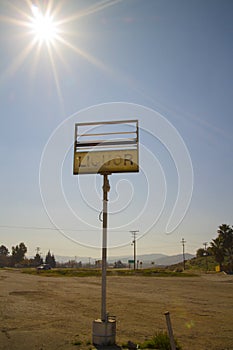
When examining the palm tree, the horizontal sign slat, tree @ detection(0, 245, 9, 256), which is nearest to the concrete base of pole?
the horizontal sign slat

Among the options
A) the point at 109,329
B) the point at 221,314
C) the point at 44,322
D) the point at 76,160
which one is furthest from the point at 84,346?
the point at 221,314

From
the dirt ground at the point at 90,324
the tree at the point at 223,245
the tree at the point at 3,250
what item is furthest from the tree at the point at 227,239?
the tree at the point at 3,250

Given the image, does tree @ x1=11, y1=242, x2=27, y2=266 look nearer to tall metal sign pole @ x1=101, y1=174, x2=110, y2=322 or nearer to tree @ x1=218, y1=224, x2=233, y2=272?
tree @ x1=218, y1=224, x2=233, y2=272

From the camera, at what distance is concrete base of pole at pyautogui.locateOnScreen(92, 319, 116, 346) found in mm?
7729

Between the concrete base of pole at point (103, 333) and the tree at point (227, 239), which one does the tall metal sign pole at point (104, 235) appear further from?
the tree at point (227, 239)

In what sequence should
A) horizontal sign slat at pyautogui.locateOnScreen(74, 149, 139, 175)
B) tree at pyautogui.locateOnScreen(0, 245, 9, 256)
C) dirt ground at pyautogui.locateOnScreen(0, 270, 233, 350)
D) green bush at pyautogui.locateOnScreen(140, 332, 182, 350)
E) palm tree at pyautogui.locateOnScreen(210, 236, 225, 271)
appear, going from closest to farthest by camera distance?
green bush at pyautogui.locateOnScreen(140, 332, 182, 350)
dirt ground at pyautogui.locateOnScreen(0, 270, 233, 350)
horizontal sign slat at pyautogui.locateOnScreen(74, 149, 139, 175)
palm tree at pyautogui.locateOnScreen(210, 236, 225, 271)
tree at pyautogui.locateOnScreen(0, 245, 9, 256)

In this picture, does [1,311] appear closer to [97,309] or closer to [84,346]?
[97,309]

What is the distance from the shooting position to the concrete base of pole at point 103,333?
7729 millimetres

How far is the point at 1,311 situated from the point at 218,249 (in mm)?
68959

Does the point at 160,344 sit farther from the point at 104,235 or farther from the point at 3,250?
the point at 3,250

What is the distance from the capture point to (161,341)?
7.37 m

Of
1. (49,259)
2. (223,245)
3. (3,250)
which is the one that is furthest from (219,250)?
(3,250)

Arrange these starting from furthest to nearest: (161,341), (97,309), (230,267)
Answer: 1. (230,267)
2. (97,309)
3. (161,341)

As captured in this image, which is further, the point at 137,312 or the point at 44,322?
the point at 137,312
